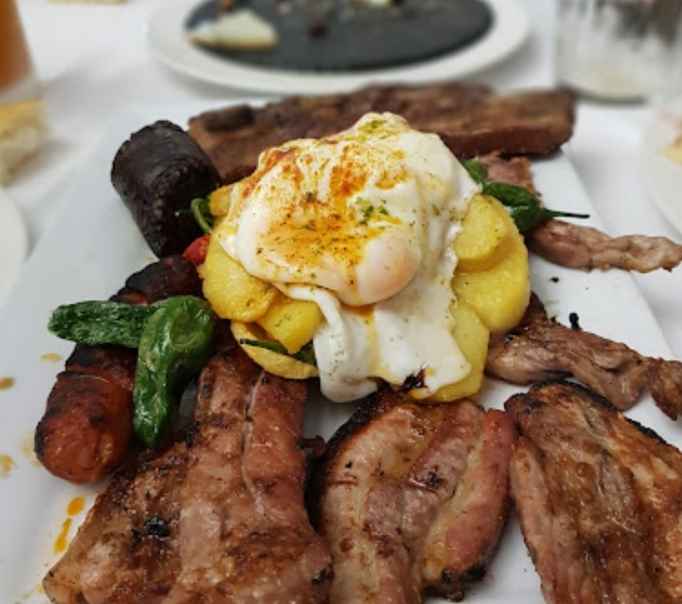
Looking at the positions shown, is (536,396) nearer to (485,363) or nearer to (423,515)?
(485,363)

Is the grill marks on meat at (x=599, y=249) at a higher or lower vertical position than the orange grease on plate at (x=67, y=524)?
higher

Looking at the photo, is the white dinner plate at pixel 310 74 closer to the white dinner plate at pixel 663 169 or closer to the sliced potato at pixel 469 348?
the white dinner plate at pixel 663 169

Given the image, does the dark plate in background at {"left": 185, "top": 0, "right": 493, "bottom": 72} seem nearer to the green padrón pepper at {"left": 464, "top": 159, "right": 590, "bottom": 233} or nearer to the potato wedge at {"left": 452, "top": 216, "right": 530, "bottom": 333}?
the green padrón pepper at {"left": 464, "top": 159, "right": 590, "bottom": 233}

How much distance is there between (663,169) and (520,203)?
87 cm

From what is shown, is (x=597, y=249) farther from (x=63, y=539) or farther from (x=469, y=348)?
(x=63, y=539)

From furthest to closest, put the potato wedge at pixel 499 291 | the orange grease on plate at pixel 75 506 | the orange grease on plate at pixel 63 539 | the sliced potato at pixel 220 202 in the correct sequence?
the sliced potato at pixel 220 202 < the potato wedge at pixel 499 291 < the orange grease on plate at pixel 75 506 < the orange grease on plate at pixel 63 539

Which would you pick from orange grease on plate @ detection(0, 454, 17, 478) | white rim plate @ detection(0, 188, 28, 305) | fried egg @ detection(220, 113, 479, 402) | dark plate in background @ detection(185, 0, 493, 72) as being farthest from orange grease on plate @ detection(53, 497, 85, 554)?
dark plate in background @ detection(185, 0, 493, 72)

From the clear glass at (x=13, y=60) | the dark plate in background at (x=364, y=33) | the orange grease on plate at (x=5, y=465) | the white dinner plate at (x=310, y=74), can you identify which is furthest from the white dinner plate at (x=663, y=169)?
the clear glass at (x=13, y=60)

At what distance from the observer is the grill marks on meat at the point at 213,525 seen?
73.5 inches

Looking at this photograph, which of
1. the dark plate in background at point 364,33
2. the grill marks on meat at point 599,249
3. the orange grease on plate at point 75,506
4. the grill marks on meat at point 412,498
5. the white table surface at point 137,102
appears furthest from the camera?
the dark plate in background at point 364,33

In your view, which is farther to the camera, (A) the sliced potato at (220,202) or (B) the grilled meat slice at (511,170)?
(B) the grilled meat slice at (511,170)

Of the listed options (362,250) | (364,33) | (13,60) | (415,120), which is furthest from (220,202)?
(364,33)

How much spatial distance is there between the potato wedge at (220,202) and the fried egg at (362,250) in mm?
221

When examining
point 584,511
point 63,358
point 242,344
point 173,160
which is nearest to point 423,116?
point 173,160
